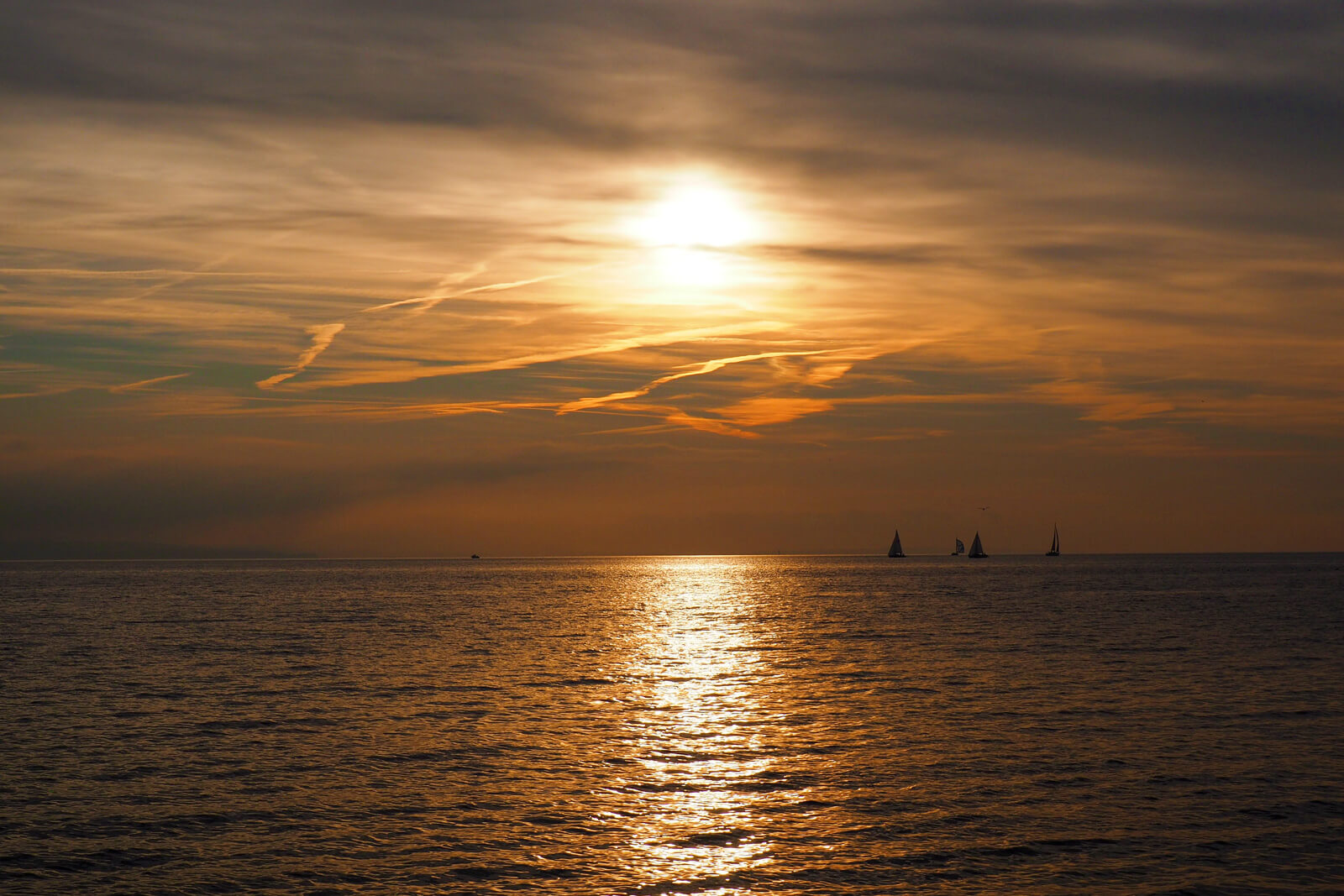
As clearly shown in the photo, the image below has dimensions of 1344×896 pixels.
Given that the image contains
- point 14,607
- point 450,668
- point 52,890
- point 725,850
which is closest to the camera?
point 52,890

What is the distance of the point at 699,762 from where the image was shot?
1575 inches

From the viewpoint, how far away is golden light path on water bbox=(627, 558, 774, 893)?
28.6m

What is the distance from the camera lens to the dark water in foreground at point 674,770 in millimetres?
27578

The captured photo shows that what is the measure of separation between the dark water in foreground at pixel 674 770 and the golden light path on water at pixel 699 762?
0.17 metres

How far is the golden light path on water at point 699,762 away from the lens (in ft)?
93.9

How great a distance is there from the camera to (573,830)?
30.9 m

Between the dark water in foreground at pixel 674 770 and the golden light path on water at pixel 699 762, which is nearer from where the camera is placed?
the dark water in foreground at pixel 674 770

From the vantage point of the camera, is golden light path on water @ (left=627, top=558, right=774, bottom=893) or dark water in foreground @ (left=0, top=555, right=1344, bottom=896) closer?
dark water in foreground @ (left=0, top=555, right=1344, bottom=896)

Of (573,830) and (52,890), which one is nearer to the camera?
(52,890)

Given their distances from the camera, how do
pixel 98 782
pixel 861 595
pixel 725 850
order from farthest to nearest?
pixel 861 595
pixel 98 782
pixel 725 850

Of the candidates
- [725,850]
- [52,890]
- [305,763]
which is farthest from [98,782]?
[725,850]

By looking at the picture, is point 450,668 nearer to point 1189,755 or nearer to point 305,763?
point 305,763

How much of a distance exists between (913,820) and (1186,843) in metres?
6.88

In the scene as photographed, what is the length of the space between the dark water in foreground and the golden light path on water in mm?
173
